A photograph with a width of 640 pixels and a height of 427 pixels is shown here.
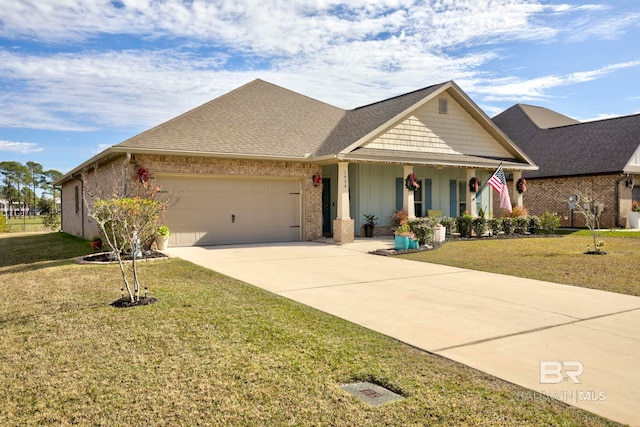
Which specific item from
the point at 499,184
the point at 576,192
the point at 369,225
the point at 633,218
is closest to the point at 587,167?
the point at 576,192

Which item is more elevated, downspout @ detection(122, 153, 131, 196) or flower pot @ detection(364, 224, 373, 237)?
downspout @ detection(122, 153, 131, 196)

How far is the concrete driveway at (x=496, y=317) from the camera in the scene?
4.14 meters

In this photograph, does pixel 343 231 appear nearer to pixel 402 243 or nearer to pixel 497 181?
pixel 402 243

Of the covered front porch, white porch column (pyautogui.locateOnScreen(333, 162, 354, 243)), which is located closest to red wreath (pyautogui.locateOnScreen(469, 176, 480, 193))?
the covered front porch

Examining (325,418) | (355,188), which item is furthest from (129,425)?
(355,188)

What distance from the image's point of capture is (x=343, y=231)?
16.5 m

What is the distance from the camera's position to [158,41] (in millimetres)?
15234

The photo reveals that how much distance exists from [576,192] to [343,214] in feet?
51.1

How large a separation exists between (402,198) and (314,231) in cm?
458

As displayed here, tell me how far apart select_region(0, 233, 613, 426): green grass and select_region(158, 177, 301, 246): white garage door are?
832 centimetres

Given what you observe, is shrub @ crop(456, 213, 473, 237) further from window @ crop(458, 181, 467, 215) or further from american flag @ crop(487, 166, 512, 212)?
window @ crop(458, 181, 467, 215)

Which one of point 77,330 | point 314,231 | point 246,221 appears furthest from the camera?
point 314,231

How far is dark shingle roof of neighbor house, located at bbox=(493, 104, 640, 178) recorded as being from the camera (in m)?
24.6

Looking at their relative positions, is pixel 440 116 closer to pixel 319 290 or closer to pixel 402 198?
pixel 402 198
